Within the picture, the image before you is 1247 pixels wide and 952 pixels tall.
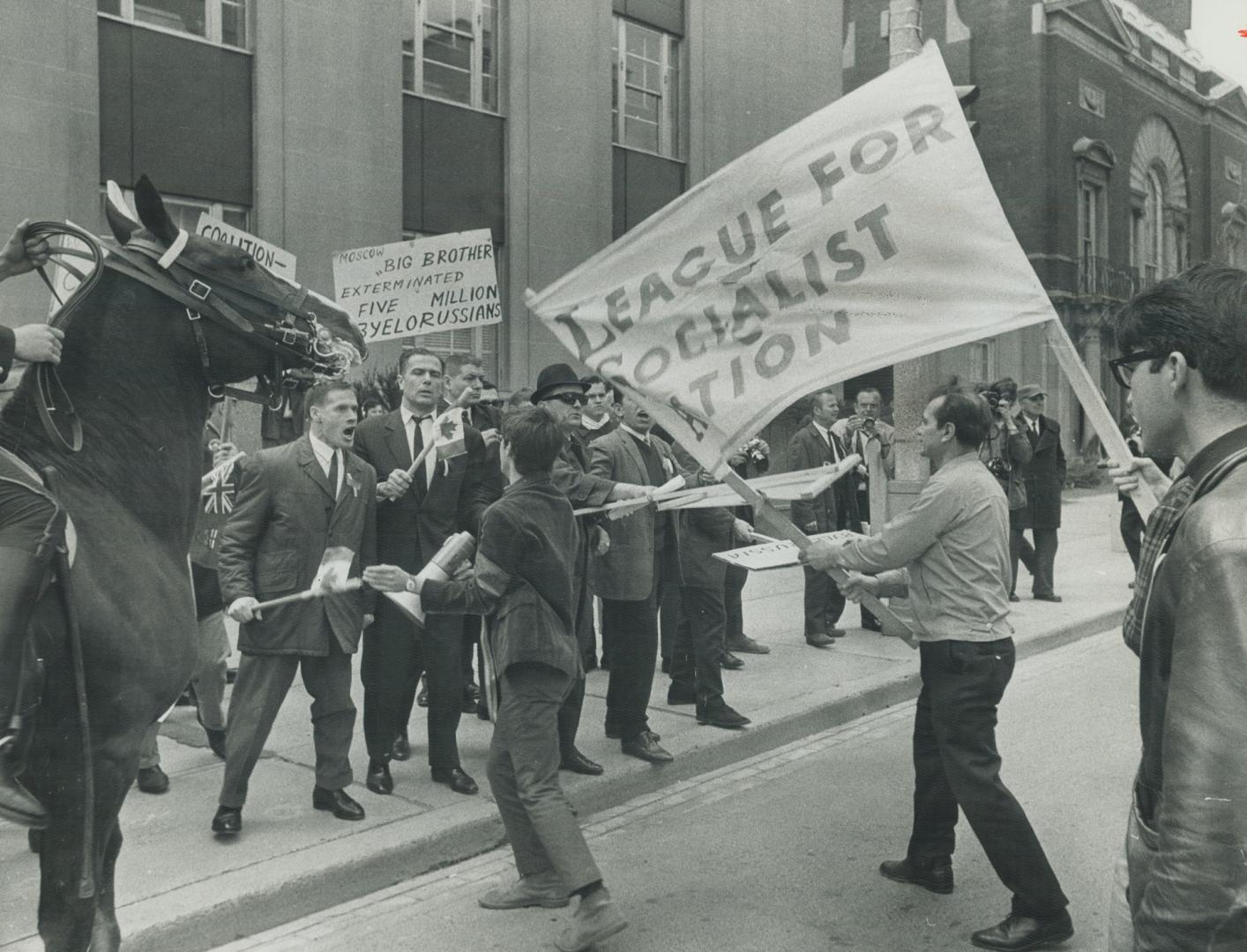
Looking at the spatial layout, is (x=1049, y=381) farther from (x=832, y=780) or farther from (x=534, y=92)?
(x=832, y=780)

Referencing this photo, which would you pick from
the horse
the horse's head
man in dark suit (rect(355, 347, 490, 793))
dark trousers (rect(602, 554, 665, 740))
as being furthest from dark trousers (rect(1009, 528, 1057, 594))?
the horse

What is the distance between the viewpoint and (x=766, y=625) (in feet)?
34.7

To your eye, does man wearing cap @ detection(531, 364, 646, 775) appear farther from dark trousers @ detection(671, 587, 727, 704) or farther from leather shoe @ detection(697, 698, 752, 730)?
leather shoe @ detection(697, 698, 752, 730)

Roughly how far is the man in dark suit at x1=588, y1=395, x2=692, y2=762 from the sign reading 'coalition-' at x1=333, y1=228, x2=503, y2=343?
5.06 ft

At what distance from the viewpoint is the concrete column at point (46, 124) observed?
1094cm

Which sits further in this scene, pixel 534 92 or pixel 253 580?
pixel 534 92

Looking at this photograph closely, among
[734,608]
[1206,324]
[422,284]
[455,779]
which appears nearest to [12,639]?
[1206,324]

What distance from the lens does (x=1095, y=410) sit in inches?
137

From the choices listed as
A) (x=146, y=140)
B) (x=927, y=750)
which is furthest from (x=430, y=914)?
(x=146, y=140)

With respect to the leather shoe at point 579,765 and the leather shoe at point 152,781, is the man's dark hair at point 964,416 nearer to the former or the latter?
the leather shoe at point 579,765

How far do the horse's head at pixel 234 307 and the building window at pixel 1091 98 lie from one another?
109 ft

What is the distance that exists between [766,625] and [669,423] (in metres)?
6.47

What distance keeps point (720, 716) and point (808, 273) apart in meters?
3.56

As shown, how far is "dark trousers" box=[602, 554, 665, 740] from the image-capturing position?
6.43m
